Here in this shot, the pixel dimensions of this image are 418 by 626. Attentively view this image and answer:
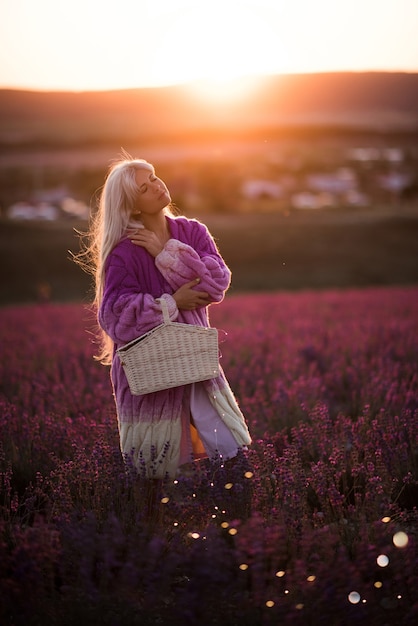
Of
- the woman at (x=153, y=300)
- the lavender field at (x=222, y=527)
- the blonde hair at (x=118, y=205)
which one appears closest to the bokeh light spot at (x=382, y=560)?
the lavender field at (x=222, y=527)

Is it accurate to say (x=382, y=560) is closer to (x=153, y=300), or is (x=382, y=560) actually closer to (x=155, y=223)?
(x=153, y=300)

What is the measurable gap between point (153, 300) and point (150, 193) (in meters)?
0.51

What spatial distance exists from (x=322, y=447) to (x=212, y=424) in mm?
789

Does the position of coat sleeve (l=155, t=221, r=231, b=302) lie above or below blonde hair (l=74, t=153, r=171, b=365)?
below

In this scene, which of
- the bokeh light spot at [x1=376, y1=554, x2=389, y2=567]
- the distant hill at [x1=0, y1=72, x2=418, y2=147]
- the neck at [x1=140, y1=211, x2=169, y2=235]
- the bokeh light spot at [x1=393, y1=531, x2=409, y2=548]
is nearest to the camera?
the bokeh light spot at [x1=376, y1=554, x2=389, y2=567]

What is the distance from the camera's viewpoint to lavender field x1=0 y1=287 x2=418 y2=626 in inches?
129

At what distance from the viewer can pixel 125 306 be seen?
183 inches

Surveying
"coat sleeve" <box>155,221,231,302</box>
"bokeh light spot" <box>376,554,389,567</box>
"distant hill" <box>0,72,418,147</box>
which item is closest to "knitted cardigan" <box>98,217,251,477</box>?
"coat sleeve" <box>155,221,231,302</box>

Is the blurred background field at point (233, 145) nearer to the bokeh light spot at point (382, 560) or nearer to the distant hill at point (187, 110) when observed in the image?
the distant hill at point (187, 110)

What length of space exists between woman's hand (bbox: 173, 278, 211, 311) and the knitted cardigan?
0.04 meters

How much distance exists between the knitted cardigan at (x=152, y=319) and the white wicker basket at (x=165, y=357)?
0.10m

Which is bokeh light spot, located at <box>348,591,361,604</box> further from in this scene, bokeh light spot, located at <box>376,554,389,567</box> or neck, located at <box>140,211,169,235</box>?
neck, located at <box>140,211,169,235</box>

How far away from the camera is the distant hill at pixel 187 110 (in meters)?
76.1

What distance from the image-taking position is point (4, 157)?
8362 cm
